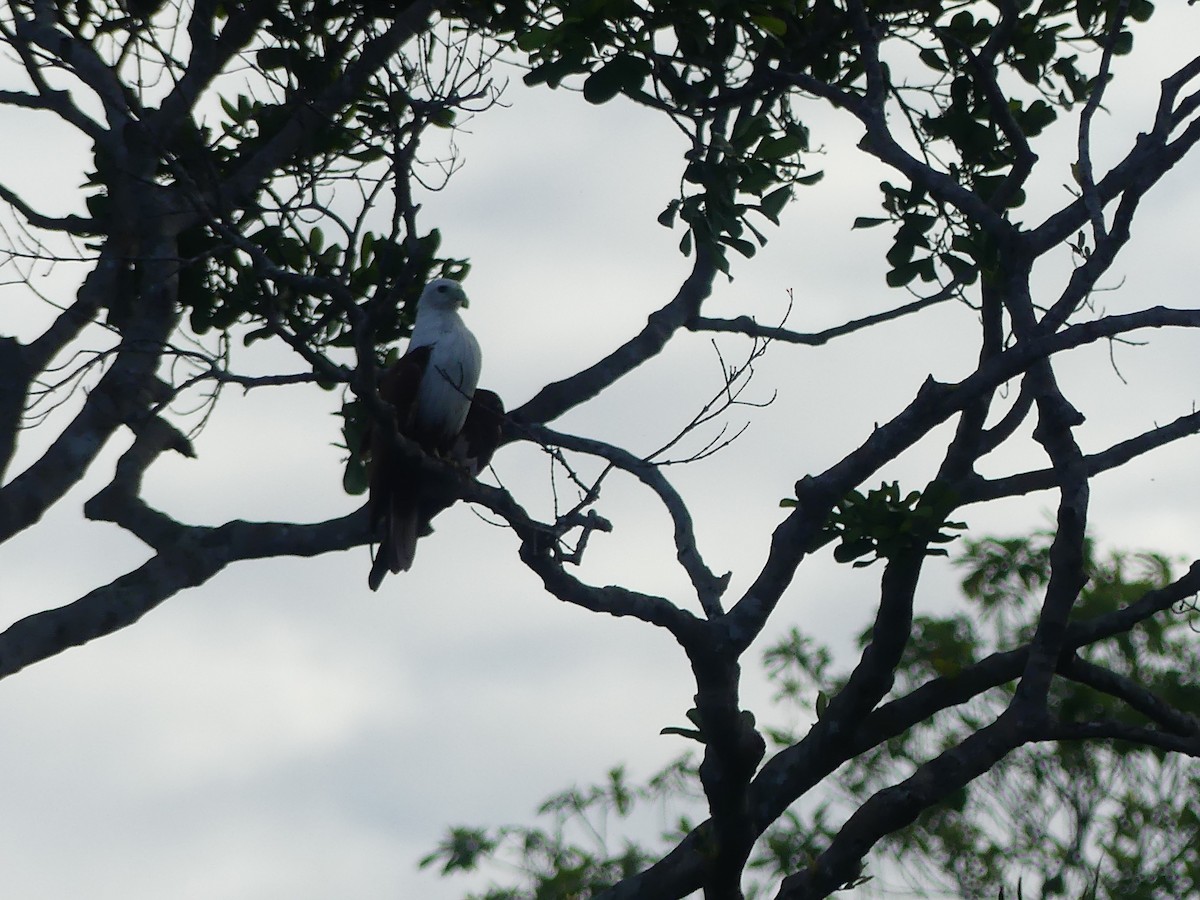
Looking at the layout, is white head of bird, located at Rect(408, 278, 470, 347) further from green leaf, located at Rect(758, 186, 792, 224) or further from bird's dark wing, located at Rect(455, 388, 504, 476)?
green leaf, located at Rect(758, 186, 792, 224)

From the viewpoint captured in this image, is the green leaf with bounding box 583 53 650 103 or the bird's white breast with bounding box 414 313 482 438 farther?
the bird's white breast with bounding box 414 313 482 438

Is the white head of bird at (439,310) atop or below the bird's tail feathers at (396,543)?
atop

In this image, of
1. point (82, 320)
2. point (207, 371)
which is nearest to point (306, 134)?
point (82, 320)

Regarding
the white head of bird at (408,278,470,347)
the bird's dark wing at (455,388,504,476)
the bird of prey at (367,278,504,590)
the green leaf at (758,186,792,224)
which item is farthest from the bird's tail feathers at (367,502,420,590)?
the green leaf at (758,186,792,224)

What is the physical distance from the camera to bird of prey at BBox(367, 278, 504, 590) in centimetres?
630

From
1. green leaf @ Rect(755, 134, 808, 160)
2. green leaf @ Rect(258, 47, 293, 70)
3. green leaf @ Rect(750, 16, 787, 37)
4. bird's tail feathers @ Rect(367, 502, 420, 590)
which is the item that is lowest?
bird's tail feathers @ Rect(367, 502, 420, 590)

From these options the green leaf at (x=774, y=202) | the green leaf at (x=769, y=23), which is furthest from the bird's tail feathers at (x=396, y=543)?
the green leaf at (x=769, y=23)

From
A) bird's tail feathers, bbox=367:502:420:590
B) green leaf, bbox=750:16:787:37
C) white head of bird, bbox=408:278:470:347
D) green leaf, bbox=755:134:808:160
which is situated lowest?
bird's tail feathers, bbox=367:502:420:590

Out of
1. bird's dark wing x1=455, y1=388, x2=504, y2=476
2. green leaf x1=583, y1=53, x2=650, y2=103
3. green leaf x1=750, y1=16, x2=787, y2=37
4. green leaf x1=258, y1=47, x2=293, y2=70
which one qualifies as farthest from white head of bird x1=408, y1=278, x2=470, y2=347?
green leaf x1=750, y1=16, x2=787, y2=37

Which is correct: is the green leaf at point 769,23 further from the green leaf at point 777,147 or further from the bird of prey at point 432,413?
the bird of prey at point 432,413

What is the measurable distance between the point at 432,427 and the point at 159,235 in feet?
4.60

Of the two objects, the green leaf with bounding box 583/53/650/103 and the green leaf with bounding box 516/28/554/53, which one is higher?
the green leaf with bounding box 516/28/554/53

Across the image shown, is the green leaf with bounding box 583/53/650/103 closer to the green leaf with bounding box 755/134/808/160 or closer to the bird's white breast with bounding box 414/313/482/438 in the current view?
the green leaf with bounding box 755/134/808/160

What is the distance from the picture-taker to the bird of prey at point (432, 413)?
6297 mm
